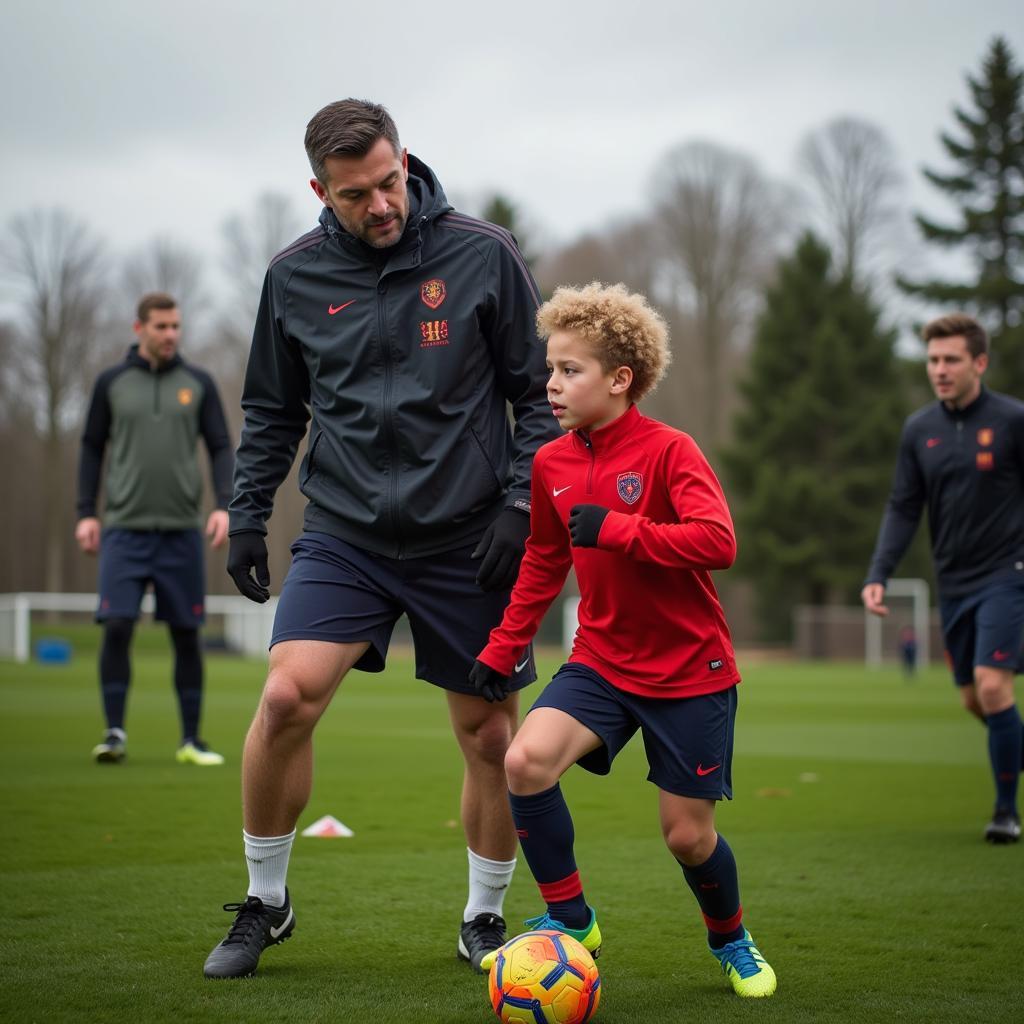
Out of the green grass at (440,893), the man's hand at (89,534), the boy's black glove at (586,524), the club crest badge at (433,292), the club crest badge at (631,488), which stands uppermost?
the club crest badge at (433,292)

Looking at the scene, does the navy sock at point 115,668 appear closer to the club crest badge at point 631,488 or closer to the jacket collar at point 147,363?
the jacket collar at point 147,363

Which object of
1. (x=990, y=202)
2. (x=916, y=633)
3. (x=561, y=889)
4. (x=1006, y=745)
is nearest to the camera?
(x=561, y=889)

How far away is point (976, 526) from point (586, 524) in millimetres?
3825

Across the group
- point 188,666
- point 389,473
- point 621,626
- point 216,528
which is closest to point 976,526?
point 621,626

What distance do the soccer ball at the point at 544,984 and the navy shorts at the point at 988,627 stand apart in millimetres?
3721

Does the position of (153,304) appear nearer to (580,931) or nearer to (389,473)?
(389,473)

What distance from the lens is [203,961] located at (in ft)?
13.6

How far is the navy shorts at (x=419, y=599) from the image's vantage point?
13.9ft

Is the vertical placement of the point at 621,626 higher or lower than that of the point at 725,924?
higher

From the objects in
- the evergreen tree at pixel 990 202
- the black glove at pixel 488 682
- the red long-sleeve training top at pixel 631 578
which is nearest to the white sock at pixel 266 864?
the black glove at pixel 488 682

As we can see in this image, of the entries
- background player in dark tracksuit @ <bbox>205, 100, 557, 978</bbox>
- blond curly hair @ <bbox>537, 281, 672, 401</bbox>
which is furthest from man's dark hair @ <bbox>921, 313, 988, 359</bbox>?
blond curly hair @ <bbox>537, 281, 672, 401</bbox>

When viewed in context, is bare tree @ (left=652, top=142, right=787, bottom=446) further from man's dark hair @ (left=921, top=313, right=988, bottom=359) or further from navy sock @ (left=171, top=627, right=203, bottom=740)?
man's dark hair @ (left=921, top=313, right=988, bottom=359)

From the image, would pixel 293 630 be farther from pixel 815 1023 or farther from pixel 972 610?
pixel 972 610

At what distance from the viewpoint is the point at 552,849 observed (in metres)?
3.78
